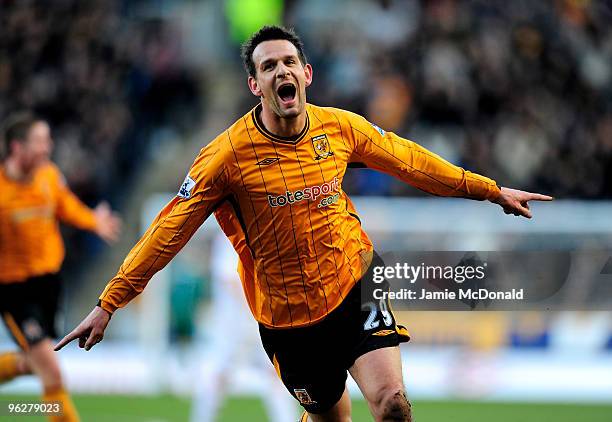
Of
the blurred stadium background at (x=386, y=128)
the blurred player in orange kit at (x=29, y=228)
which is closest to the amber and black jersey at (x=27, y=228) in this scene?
the blurred player in orange kit at (x=29, y=228)

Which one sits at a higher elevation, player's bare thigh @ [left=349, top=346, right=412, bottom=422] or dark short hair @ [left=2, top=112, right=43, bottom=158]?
dark short hair @ [left=2, top=112, right=43, bottom=158]

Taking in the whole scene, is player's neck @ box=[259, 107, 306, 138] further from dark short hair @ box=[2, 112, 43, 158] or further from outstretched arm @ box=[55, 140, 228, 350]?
dark short hair @ box=[2, 112, 43, 158]

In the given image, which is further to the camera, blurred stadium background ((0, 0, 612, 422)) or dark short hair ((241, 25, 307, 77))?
blurred stadium background ((0, 0, 612, 422))

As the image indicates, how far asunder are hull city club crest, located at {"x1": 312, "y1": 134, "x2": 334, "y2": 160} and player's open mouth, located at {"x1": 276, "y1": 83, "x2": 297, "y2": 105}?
0.26 m

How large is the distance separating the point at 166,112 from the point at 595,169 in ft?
18.3

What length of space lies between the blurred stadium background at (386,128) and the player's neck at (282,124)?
510 centimetres

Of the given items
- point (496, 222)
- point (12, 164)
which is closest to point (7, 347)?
point (12, 164)

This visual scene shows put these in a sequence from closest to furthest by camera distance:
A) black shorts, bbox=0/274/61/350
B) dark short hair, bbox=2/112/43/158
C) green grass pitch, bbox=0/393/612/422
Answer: black shorts, bbox=0/274/61/350 → dark short hair, bbox=2/112/43/158 → green grass pitch, bbox=0/393/612/422

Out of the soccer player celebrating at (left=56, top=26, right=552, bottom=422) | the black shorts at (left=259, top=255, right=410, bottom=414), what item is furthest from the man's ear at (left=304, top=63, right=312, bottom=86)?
the black shorts at (left=259, top=255, right=410, bottom=414)

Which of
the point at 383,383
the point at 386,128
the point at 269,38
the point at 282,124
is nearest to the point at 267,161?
the point at 282,124

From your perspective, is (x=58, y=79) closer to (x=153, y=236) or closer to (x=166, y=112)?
(x=166, y=112)

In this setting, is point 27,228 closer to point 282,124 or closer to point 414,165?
point 282,124

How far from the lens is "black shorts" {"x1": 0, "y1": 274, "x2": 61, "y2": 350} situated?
8680 mm

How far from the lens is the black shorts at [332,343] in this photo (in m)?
5.55
